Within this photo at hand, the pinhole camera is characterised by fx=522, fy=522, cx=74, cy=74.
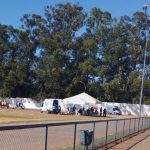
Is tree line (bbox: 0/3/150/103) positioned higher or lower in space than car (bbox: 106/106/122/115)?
higher

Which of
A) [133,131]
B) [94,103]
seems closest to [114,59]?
[94,103]

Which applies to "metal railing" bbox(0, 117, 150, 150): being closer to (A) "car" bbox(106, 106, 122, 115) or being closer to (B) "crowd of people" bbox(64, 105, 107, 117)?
(B) "crowd of people" bbox(64, 105, 107, 117)

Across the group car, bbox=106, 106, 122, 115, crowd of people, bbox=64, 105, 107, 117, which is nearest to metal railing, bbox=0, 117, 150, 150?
crowd of people, bbox=64, 105, 107, 117

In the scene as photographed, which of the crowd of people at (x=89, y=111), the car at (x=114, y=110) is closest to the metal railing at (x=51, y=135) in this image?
the crowd of people at (x=89, y=111)

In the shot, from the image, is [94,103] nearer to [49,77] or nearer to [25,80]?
→ [49,77]

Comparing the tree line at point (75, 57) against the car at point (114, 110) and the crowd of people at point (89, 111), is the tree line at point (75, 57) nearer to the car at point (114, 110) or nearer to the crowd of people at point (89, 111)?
the car at point (114, 110)

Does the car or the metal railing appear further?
the car

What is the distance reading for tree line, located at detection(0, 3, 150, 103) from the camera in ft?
339

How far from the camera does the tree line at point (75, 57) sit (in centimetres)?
10325

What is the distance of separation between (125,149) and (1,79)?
91.0 m

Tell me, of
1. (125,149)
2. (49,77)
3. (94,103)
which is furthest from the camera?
(49,77)

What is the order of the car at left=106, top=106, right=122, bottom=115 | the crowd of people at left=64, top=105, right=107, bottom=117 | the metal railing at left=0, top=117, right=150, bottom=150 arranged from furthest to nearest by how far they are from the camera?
the car at left=106, top=106, right=122, bottom=115 < the crowd of people at left=64, top=105, right=107, bottom=117 < the metal railing at left=0, top=117, right=150, bottom=150

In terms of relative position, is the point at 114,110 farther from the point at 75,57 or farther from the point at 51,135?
the point at 51,135

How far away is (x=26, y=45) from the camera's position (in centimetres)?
10925
